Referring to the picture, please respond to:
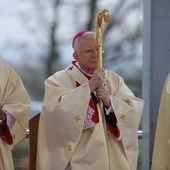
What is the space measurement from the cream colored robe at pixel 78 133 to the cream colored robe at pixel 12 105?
166mm

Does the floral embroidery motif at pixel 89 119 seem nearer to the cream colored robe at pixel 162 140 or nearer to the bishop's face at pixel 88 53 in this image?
the bishop's face at pixel 88 53

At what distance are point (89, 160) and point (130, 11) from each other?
1.99 m

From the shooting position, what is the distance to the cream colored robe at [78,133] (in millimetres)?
4156

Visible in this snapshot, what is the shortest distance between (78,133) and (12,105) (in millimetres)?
593

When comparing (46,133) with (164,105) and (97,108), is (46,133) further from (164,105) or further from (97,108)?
(164,105)

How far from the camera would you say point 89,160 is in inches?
165

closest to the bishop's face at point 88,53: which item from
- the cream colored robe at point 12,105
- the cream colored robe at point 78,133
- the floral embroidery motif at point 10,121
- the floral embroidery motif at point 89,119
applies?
the cream colored robe at point 78,133

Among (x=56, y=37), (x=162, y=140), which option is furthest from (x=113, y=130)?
(x=56, y=37)

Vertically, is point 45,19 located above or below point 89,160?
above

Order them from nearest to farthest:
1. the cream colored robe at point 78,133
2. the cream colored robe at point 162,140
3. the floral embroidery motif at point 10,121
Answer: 1. the cream colored robe at point 78,133
2. the floral embroidery motif at point 10,121
3. the cream colored robe at point 162,140

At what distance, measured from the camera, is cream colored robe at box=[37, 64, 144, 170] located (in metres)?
4.16

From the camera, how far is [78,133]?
4.17 meters

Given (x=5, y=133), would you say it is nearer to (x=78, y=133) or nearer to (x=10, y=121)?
(x=10, y=121)

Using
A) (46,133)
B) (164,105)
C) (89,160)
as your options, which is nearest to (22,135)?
(46,133)
